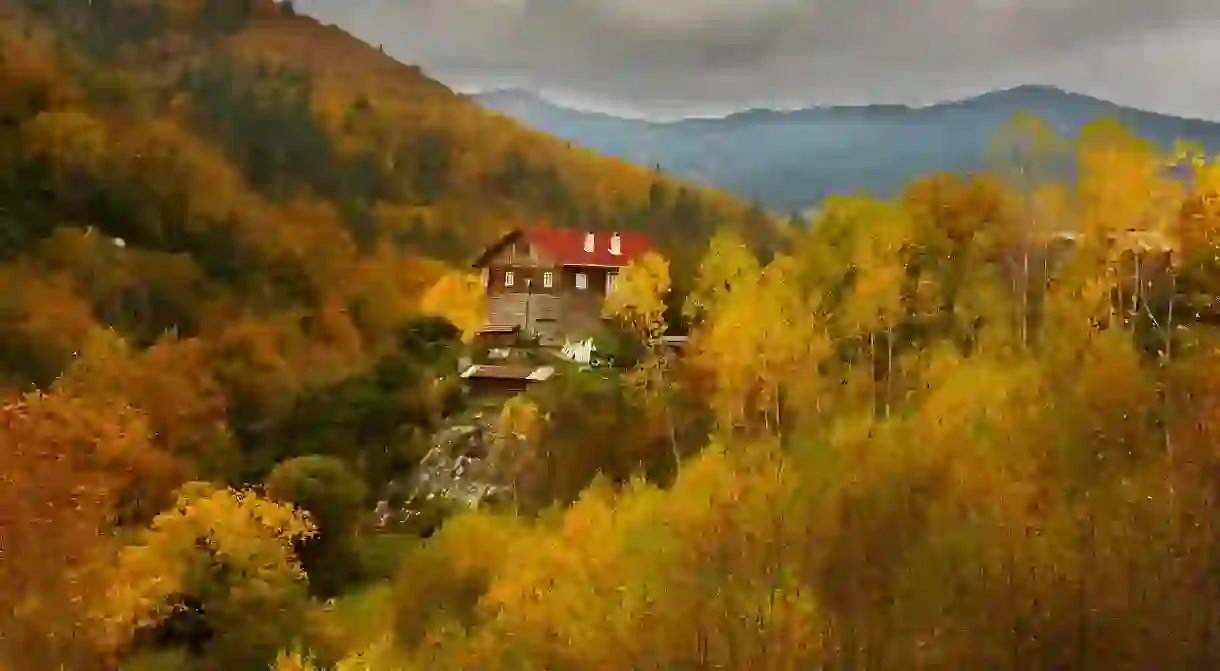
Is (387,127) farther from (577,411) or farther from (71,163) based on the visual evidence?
(577,411)

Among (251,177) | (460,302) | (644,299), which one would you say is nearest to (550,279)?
(644,299)

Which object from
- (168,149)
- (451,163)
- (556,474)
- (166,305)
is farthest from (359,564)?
(451,163)

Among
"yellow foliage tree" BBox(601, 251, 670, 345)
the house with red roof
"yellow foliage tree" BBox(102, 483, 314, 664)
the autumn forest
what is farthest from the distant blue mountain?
"yellow foliage tree" BBox(102, 483, 314, 664)

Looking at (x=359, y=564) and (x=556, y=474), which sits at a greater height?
(x=556, y=474)

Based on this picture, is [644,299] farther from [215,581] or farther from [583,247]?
[215,581]

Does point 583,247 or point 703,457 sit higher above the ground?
point 583,247
